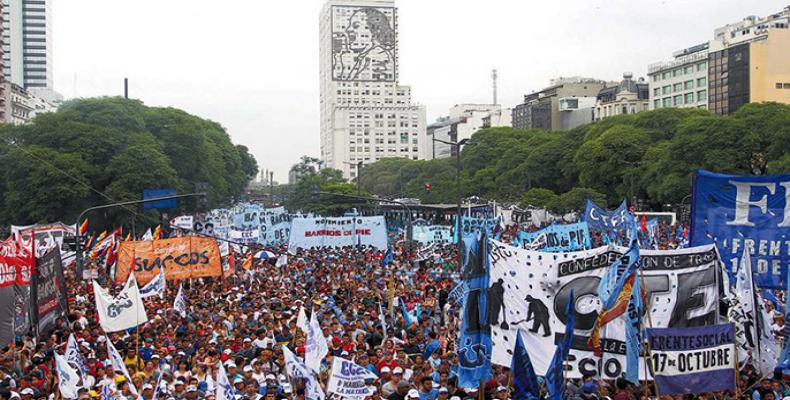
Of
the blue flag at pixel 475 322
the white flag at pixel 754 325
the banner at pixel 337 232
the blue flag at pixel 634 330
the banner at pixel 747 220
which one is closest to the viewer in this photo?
the blue flag at pixel 634 330

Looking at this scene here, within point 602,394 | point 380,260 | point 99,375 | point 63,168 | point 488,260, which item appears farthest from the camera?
point 63,168

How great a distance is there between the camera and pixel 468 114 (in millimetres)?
190125

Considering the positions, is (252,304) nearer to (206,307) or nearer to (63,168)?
(206,307)

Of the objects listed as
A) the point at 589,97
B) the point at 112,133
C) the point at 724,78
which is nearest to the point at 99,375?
the point at 112,133

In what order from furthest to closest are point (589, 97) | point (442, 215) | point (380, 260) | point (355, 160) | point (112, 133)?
1. point (355, 160)
2. point (589, 97)
3. point (442, 215)
4. point (112, 133)
5. point (380, 260)

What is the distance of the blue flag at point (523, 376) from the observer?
372 inches

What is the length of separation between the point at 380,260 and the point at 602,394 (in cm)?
1824

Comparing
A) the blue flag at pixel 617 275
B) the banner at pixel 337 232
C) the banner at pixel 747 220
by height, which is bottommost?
the banner at pixel 337 232

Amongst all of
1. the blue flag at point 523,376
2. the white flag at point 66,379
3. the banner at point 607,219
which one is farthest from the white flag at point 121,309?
the banner at point 607,219

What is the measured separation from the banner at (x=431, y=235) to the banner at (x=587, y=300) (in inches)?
923

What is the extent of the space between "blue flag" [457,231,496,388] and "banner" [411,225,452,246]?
23318 millimetres

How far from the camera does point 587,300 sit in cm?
1070

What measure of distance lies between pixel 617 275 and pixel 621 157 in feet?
190

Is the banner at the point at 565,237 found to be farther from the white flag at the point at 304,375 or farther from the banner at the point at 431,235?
the white flag at the point at 304,375
